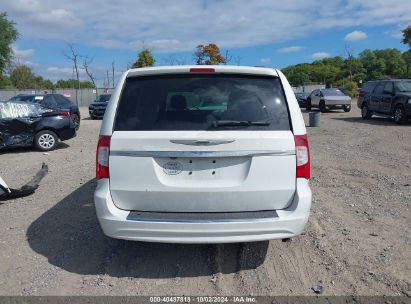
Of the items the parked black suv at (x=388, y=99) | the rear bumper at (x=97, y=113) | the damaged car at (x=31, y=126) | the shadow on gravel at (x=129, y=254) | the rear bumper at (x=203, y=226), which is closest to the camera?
the rear bumper at (x=203, y=226)

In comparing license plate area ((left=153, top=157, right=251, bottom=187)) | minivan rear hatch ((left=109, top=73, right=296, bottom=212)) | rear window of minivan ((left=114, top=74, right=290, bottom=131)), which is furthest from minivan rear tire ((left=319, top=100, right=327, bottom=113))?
license plate area ((left=153, top=157, right=251, bottom=187))

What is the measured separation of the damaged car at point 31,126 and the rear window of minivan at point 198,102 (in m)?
8.75

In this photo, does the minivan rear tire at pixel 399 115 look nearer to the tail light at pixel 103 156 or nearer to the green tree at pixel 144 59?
the tail light at pixel 103 156

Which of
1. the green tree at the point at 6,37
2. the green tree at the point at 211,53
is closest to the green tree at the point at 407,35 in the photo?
the green tree at the point at 211,53

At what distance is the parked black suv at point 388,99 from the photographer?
16.5 m

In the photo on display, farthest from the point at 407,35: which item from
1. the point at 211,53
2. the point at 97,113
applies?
the point at 97,113

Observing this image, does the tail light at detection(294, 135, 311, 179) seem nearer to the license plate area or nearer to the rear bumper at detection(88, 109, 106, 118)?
the license plate area

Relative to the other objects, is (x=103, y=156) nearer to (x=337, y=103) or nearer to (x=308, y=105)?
(x=337, y=103)

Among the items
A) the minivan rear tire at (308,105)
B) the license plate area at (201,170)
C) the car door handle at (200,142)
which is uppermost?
the car door handle at (200,142)

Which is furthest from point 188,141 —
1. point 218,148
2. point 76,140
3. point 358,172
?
point 76,140

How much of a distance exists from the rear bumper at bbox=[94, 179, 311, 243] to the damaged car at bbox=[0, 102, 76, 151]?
8.91m

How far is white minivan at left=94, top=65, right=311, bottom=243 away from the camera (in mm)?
3521

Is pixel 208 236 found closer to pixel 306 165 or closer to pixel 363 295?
pixel 306 165

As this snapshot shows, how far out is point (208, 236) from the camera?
3496 mm
